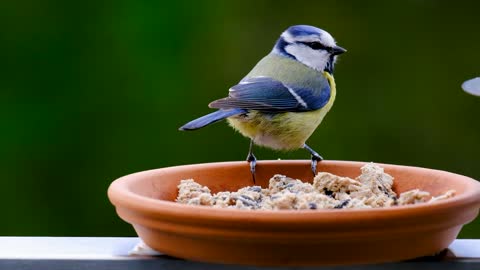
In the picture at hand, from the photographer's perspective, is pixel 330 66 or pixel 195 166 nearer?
pixel 195 166

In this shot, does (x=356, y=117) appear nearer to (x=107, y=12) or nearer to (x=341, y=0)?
(x=341, y=0)

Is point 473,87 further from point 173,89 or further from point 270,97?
point 173,89

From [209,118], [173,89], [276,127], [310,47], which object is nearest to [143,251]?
[209,118]

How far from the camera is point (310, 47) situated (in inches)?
104

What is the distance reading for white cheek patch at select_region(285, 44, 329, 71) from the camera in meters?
2.65

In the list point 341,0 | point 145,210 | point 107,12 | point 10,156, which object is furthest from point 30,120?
point 145,210

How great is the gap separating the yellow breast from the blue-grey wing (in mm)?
19

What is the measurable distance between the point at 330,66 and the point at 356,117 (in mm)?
531

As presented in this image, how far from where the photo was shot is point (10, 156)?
311cm

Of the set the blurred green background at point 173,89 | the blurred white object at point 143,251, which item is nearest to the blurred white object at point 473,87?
the blurred white object at point 143,251

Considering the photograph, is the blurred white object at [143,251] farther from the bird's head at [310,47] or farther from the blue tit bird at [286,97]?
the bird's head at [310,47]

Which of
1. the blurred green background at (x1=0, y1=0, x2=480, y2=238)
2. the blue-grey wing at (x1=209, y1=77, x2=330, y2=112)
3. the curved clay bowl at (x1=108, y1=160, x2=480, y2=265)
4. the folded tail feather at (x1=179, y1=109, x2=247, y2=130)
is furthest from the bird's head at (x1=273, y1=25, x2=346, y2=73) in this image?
the curved clay bowl at (x1=108, y1=160, x2=480, y2=265)

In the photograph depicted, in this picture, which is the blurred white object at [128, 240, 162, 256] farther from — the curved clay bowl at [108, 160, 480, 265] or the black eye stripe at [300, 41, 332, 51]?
Result: the black eye stripe at [300, 41, 332, 51]

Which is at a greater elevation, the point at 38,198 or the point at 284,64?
the point at 284,64
